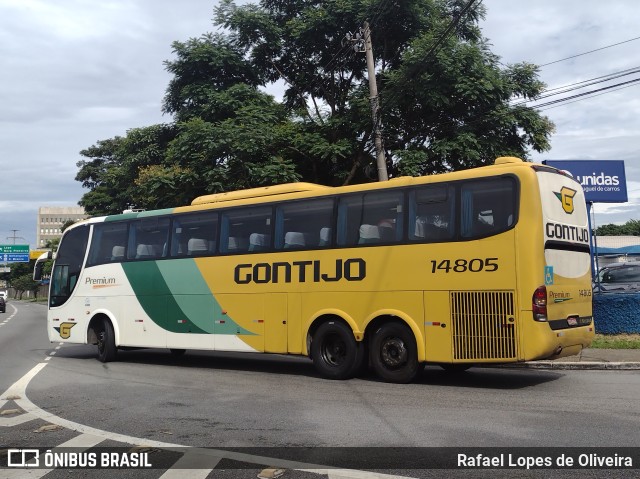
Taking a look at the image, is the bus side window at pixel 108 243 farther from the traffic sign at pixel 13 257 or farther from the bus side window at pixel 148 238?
the traffic sign at pixel 13 257

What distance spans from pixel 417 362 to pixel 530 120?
40.9 ft

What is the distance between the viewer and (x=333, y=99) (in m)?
23.2

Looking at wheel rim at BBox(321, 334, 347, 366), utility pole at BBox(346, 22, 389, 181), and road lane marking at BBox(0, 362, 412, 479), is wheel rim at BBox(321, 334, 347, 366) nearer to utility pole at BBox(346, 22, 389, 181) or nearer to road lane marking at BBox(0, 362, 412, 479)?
road lane marking at BBox(0, 362, 412, 479)

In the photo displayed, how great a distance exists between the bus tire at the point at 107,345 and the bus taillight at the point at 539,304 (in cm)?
948

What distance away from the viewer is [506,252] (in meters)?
8.94

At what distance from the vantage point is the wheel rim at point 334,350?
34.9 feet

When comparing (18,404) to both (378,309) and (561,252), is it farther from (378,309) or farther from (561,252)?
(561,252)

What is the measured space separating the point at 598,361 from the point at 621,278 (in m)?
8.64

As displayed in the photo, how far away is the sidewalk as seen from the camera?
1126 cm

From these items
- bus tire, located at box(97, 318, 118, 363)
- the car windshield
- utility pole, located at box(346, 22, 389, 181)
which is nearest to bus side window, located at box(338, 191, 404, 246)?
utility pole, located at box(346, 22, 389, 181)

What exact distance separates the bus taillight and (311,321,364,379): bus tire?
3.01 m

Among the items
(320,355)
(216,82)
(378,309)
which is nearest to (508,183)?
(378,309)

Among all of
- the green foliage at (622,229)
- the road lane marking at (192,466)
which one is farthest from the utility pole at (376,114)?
the green foliage at (622,229)

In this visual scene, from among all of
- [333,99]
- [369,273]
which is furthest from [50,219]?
[369,273]
